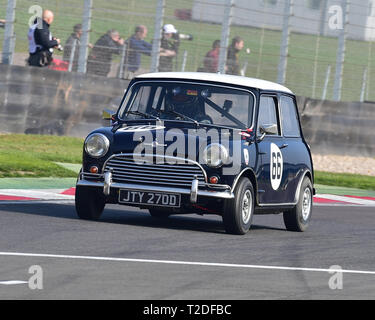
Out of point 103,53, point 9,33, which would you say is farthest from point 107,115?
point 103,53

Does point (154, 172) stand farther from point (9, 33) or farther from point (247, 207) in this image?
point (9, 33)

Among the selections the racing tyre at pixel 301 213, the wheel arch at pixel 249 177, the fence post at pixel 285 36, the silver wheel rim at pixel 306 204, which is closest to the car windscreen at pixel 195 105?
the wheel arch at pixel 249 177

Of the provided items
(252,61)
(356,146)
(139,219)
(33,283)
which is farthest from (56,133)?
(33,283)

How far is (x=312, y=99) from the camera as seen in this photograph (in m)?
23.1

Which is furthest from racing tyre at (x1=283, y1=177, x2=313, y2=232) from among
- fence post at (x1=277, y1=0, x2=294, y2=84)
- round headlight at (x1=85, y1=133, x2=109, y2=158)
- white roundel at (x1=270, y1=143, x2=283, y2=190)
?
fence post at (x1=277, y1=0, x2=294, y2=84)

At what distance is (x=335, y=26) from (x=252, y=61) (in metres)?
1.97

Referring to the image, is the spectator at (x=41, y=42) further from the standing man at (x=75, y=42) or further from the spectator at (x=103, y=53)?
the spectator at (x=103, y=53)

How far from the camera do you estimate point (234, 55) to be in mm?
22484

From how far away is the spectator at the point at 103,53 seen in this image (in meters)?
21.8

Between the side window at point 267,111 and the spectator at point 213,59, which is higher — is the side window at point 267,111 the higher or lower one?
the lower one

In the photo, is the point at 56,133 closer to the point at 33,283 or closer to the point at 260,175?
the point at 260,175

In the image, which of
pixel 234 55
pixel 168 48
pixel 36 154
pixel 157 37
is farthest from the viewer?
pixel 234 55

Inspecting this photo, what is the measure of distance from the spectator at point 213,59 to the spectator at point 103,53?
6.27ft

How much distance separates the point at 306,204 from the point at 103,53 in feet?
31.8
